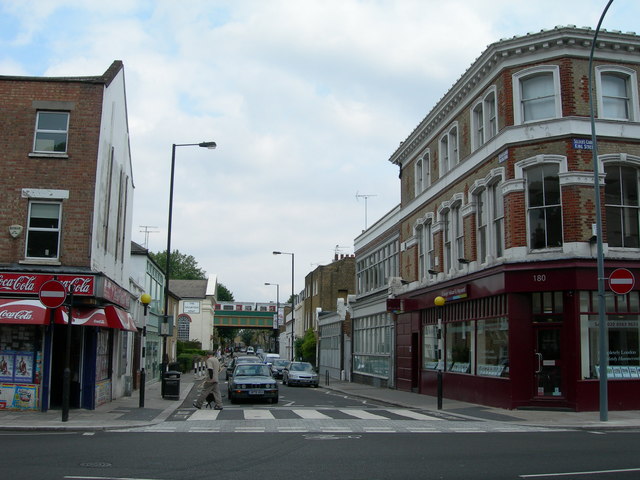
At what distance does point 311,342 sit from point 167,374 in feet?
121

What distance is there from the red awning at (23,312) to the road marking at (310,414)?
734 centimetres

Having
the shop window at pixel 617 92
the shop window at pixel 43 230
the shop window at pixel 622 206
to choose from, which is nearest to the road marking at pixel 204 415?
the shop window at pixel 43 230

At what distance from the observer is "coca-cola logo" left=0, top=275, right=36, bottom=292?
59.7 ft

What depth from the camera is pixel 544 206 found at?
803 inches

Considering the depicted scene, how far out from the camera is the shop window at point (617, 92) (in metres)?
21.0

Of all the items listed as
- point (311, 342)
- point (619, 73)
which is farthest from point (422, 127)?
point (311, 342)

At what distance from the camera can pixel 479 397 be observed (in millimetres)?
22359

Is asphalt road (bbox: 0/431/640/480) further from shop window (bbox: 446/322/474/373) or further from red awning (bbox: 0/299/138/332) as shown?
shop window (bbox: 446/322/474/373)

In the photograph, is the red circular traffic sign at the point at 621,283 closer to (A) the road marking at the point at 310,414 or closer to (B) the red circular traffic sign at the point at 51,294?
(A) the road marking at the point at 310,414

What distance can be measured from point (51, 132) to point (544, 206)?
49.1 ft

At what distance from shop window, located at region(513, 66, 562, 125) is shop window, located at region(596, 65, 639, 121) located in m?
1.43

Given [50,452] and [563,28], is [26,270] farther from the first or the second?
[563,28]

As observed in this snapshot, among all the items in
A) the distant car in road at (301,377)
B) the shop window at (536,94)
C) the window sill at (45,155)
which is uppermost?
the shop window at (536,94)

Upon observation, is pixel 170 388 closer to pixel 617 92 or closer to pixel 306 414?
pixel 306 414
